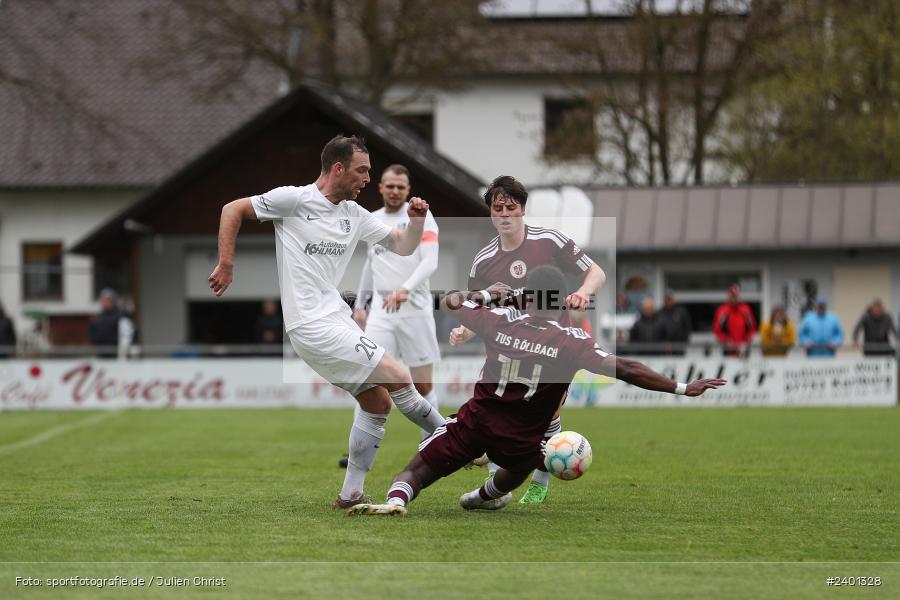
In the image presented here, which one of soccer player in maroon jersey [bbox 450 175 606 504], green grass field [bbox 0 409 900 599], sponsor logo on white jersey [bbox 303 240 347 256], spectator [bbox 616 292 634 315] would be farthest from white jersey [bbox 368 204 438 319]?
spectator [bbox 616 292 634 315]

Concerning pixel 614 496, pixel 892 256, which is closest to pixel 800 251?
pixel 892 256

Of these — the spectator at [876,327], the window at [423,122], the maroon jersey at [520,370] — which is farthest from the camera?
the window at [423,122]

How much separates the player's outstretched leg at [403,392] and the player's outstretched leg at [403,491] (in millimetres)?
441

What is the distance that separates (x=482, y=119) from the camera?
42.8 meters

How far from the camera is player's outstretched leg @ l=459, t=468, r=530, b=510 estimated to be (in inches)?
344

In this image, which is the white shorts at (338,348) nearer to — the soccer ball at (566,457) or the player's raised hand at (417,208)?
the player's raised hand at (417,208)

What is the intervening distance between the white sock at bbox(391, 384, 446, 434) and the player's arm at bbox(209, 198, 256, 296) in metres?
1.34

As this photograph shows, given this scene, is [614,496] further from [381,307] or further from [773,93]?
[773,93]

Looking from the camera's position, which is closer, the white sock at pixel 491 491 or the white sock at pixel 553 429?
the white sock at pixel 491 491

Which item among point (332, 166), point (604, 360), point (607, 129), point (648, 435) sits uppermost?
point (607, 129)

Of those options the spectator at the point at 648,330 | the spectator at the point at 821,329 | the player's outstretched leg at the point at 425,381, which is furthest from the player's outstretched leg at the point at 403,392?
the spectator at the point at 821,329

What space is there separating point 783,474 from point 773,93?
19.3m

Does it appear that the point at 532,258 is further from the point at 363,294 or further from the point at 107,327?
the point at 107,327

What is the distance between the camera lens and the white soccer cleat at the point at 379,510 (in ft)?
27.5
